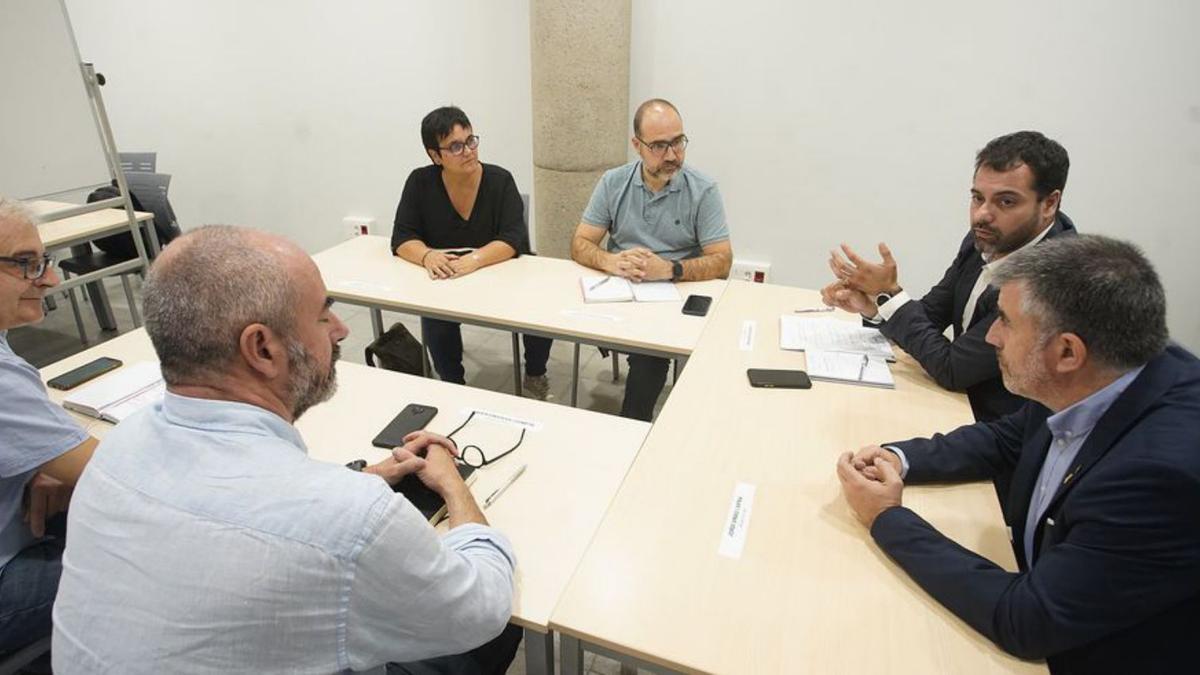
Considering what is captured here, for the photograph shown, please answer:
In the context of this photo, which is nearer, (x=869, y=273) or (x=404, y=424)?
(x=404, y=424)

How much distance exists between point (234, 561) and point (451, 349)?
2.51m

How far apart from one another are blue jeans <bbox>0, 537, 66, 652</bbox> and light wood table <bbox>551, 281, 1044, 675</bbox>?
1136 millimetres

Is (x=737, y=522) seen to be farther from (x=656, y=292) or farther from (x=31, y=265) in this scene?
(x=31, y=265)

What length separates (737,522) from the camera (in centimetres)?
135

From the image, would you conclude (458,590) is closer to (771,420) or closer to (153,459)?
(153,459)

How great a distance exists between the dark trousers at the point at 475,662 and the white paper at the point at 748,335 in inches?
45.1

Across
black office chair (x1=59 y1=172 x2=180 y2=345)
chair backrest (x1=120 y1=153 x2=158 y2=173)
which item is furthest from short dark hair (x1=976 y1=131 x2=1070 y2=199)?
chair backrest (x1=120 y1=153 x2=158 y2=173)

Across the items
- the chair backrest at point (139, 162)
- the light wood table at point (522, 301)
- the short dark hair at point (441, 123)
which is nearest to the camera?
the light wood table at point (522, 301)

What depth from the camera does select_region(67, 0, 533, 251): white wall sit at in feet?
13.6

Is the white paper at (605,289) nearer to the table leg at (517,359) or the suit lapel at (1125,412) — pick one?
the table leg at (517,359)

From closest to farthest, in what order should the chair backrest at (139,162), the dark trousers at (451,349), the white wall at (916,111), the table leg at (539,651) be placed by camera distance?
the table leg at (539,651) → the white wall at (916,111) → the dark trousers at (451,349) → the chair backrest at (139,162)

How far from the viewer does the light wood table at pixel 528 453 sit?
1240mm

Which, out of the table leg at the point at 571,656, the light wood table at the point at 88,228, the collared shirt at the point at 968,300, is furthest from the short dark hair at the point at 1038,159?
the light wood table at the point at 88,228

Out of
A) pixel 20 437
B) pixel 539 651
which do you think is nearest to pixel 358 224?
pixel 20 437
